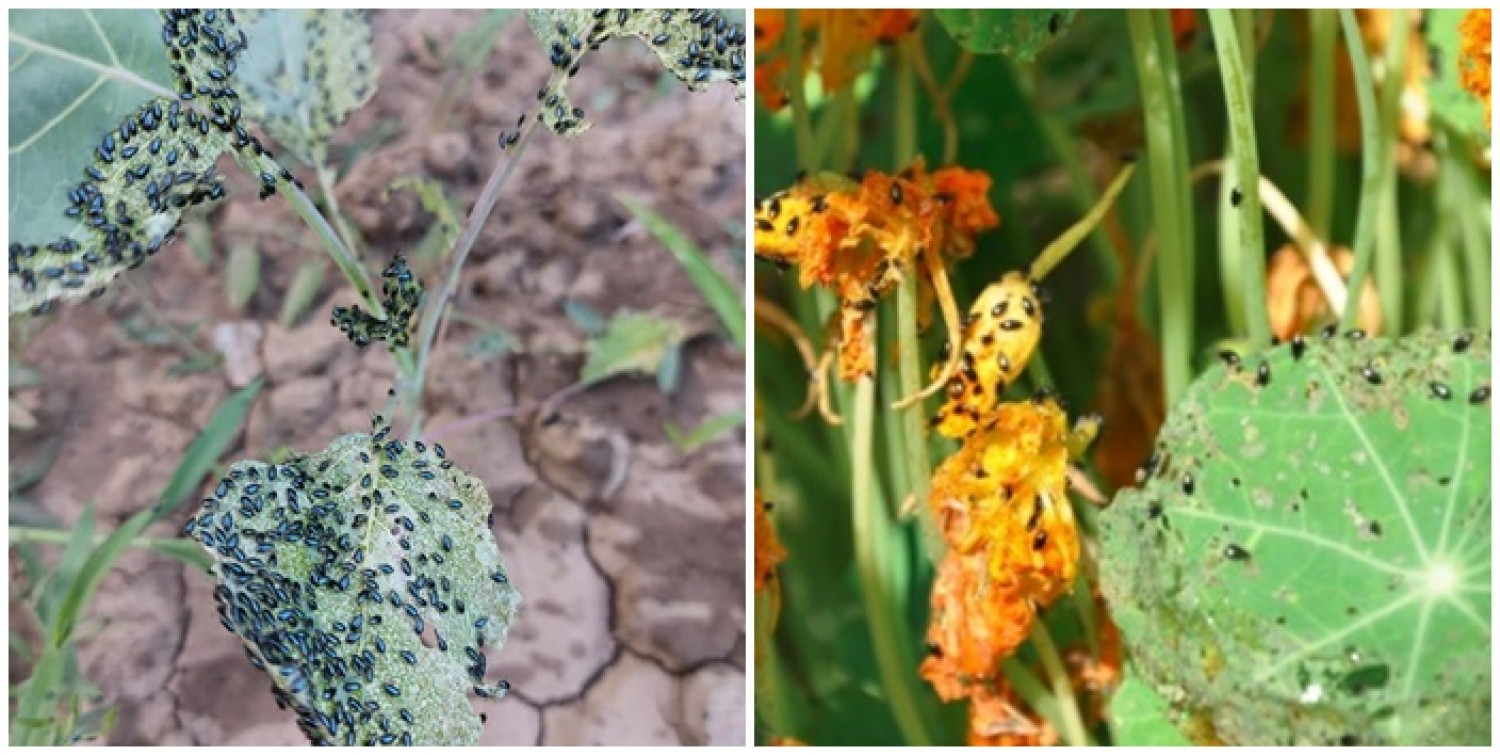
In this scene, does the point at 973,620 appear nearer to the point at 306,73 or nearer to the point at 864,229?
the point at 864,229

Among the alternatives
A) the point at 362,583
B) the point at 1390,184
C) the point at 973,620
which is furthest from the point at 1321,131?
the point at 362,583

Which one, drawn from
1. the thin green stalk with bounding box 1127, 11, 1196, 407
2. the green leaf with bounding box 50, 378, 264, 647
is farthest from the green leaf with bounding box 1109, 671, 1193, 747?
the green leaf with bounding box 50, 378, 264, 647

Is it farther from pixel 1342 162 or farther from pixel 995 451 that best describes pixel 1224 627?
pixel 1342 162

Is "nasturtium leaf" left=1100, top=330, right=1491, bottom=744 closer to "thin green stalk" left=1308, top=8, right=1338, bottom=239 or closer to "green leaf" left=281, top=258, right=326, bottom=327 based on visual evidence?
"thin green stalk" left=1308, top=8, right=1338, bottom=239

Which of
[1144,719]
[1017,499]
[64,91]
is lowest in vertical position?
[1144,719]

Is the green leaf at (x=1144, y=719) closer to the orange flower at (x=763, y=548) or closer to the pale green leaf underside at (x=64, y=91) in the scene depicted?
the orange flower at (x=763, y=548)
